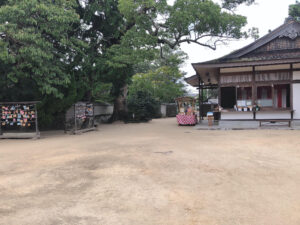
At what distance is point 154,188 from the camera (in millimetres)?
3826

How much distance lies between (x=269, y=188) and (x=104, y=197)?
8.41 feet

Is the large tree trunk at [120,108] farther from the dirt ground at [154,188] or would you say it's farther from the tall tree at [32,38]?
the dirt ground at [154,188]

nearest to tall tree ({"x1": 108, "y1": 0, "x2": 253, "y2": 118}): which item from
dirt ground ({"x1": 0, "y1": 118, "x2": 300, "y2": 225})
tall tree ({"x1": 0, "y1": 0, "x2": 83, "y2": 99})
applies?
tall tree ({"x1": 0, "y1": 0, "x2": 83, "y2": 99})

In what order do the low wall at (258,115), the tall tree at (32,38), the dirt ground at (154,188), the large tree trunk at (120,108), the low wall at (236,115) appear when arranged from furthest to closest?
the large tree trunk at (120,108) → the low wall at (236,115) → the low wall at (258,115) → the tall tree at (32,38) → the dirt ground at (154,188)

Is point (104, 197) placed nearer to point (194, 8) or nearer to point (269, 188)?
point (269, 188)

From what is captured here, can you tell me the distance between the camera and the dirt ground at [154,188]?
9.46 ft

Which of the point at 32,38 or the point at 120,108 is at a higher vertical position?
the point at 32,38

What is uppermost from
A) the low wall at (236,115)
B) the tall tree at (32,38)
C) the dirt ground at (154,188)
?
the tall tree at (32,38)

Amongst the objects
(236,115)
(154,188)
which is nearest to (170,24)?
(236,115)

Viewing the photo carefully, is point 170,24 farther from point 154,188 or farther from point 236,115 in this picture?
point 154,188

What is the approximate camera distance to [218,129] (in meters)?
11.7

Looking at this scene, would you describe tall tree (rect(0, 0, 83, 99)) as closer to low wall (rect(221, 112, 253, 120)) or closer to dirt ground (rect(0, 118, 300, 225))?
dirt ground (rect(0, 118, 300, 225))

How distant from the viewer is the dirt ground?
9.46 ft

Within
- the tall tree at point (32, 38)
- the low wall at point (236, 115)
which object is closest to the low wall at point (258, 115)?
the low wall at point (236, 115)
